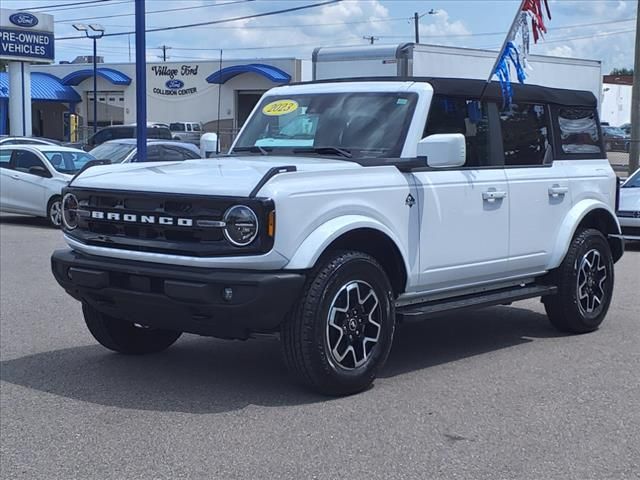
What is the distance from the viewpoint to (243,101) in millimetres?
53719

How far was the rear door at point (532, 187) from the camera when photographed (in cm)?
732

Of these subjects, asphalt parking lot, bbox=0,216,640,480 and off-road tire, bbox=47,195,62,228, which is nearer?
asphalt parking lot, bbox=0,216,640,480

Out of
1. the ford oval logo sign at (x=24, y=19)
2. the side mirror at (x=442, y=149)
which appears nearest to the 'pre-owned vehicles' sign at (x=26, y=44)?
the ford oval logo sign at (x=24, y=19)

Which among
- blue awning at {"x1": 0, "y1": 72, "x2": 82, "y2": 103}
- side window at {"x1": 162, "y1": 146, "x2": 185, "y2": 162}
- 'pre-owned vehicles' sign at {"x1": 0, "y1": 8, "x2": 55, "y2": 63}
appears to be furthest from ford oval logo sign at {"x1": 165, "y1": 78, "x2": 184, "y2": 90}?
side window at {"x1": 162, "y1": 146, "x2": 185, "y2": 162}

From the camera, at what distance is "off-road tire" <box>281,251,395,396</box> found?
5.63 m

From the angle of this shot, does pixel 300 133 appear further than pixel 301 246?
Yes

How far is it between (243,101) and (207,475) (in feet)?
164

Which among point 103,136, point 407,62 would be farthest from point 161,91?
point 407,62

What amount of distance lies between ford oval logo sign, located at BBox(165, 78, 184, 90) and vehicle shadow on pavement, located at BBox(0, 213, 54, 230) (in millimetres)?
36092

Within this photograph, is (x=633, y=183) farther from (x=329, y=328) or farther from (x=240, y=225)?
(x=240, y=225)

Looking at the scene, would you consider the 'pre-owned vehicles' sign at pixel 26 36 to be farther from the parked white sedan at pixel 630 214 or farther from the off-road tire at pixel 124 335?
the off-road tire at pixel 124 335

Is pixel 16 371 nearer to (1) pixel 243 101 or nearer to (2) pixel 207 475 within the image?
(2) pixel 207 475

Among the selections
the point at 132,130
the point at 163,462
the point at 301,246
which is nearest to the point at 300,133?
the point at 301,246

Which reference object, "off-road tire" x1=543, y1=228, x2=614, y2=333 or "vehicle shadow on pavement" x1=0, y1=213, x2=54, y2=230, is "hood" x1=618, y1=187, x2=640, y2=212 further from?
"vehicle shadow on pavement" x1=0, y1=213, x2=54, y2=230
